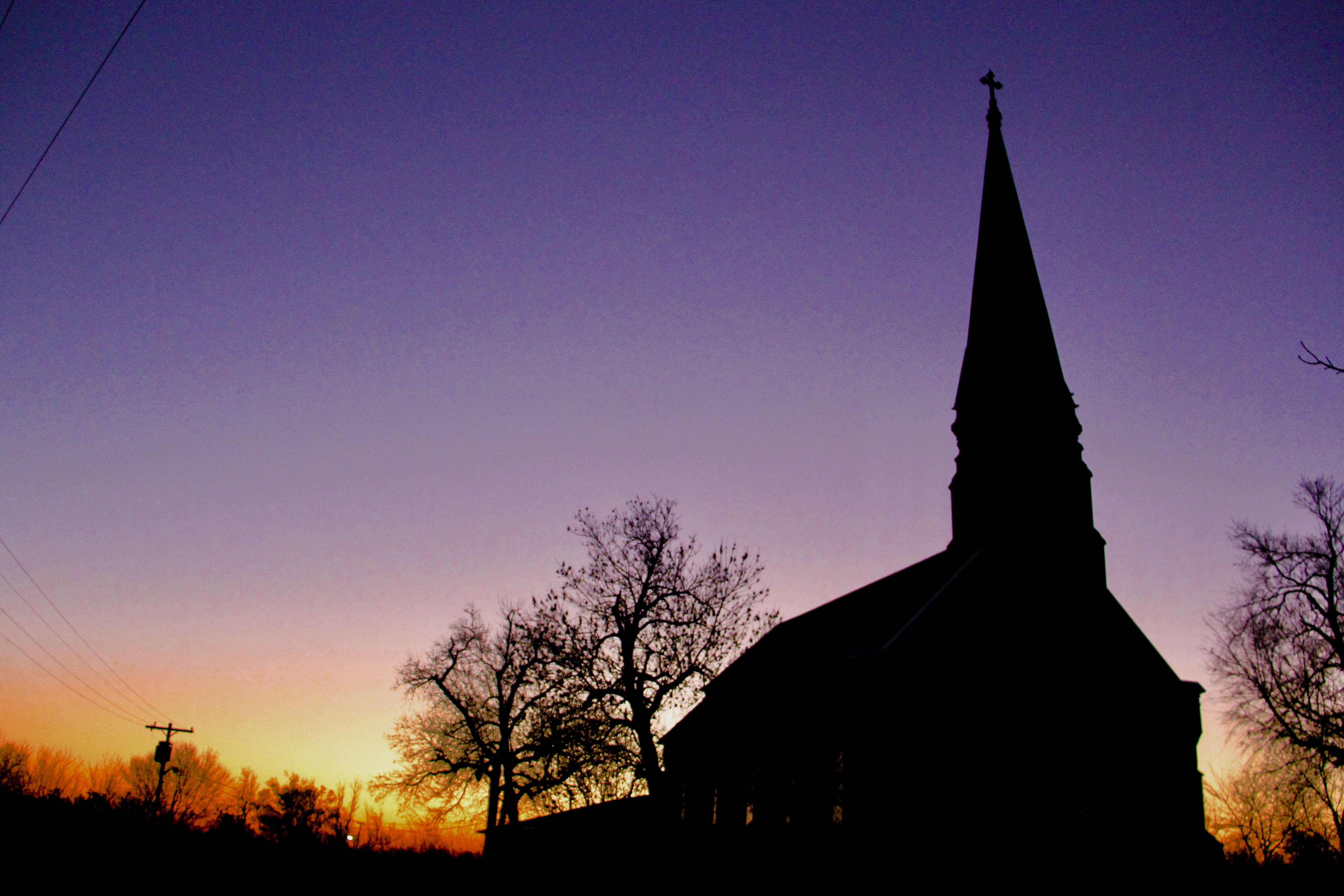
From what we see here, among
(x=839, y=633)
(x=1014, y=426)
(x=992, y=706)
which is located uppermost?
(x=1014, y=426)

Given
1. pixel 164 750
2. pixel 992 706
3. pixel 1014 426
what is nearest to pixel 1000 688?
pixel 992 706

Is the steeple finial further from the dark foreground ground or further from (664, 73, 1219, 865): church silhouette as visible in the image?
the dark foreground ground

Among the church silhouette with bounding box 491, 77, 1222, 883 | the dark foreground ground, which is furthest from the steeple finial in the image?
the dark foreground ground

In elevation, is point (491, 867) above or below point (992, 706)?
below

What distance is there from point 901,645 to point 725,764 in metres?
9.96

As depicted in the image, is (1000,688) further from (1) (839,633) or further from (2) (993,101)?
(2) (993,101)

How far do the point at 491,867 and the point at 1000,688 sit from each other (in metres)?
12.3

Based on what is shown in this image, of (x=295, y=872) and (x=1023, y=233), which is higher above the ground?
(x=1023, y=233)

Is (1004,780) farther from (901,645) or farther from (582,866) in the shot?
(582,866)

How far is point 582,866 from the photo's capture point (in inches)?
843

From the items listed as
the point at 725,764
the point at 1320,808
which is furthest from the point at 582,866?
the point at 1320,808

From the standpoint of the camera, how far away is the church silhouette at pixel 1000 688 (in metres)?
20.8

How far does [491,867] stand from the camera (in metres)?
20.6

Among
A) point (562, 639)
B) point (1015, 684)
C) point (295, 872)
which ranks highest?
point (562, 639)
